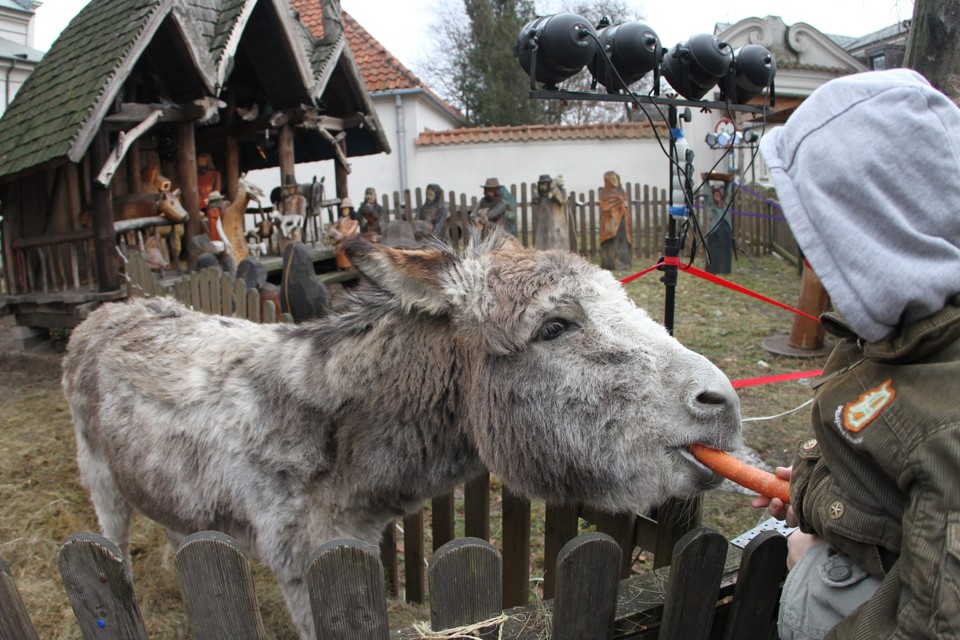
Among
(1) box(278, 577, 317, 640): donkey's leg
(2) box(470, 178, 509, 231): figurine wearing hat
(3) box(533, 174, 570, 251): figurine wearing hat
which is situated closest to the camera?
(1) box(278, 577, 317, 640): donkey's leg

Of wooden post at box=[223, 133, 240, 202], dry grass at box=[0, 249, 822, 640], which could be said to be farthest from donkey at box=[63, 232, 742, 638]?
wooden post at box=[223, 133, 240, 202]

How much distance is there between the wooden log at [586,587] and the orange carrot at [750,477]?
1.08 feet

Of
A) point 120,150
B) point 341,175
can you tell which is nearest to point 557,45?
point 120,150

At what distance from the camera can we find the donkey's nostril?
1.60m

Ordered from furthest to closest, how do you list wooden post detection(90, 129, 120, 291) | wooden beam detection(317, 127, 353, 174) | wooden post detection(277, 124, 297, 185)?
wooden beam detection(317, 127, 353, 174) < wooden post detection(277, 124, 297, 185) < wooden post detection(90, 129, 120, 291)

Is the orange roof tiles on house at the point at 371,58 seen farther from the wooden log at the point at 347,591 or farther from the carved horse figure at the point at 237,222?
the wooden log at the point at 347,591

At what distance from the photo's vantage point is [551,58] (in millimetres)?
3746

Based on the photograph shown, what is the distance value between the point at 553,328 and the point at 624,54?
107 inches

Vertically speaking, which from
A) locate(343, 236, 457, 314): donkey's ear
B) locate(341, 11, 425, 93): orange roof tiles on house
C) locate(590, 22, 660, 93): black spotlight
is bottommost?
locate(343, 236, 457, 314): donkey's ear

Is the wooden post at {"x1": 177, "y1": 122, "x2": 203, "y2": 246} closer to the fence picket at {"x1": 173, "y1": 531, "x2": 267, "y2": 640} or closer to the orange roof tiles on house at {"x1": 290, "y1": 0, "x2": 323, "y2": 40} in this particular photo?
the fence picket at {"x1": 173, "y1": 531, "x2": 267, "y2": 640}

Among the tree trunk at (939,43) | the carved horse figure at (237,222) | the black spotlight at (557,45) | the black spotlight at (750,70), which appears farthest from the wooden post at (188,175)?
the tree trunk at (939,43)

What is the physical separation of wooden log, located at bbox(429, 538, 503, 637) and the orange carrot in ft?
1.93

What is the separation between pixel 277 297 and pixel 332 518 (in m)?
4.04

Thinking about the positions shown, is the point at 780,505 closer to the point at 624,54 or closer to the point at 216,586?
the point at 216,586
